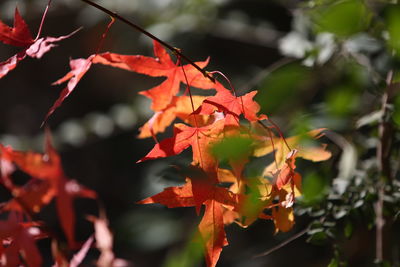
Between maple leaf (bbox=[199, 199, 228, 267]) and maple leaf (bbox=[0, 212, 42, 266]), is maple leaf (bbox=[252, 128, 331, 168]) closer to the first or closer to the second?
maple leaf (bbox=[199, 199, 228, 267])

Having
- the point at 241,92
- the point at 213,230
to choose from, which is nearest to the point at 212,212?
the point at 213,230

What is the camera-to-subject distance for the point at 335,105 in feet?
0.99

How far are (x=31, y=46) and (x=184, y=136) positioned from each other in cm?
18

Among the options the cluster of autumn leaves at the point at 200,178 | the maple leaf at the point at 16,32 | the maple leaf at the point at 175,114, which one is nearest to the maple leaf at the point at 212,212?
the cluster of autumn leaves at the point at 200,178

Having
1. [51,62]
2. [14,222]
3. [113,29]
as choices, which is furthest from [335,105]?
[51,62]

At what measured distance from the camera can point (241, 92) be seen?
1.07m

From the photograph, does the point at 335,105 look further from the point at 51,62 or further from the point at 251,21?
the point at 51,62

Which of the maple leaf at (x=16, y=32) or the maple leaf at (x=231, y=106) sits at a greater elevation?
the maple leaf at (x=16, y=32)

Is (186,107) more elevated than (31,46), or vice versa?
(31,46)

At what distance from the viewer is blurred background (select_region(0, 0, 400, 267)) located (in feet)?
1.34

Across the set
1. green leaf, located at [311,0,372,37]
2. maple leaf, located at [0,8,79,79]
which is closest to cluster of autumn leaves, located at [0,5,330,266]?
maple leaf, located at [0,8,79,79]

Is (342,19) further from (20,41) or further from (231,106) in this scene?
(20,41)

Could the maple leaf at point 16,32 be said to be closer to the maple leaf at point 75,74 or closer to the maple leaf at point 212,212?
the maple leaf at point 75,74

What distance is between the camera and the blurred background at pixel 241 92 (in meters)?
0.41
